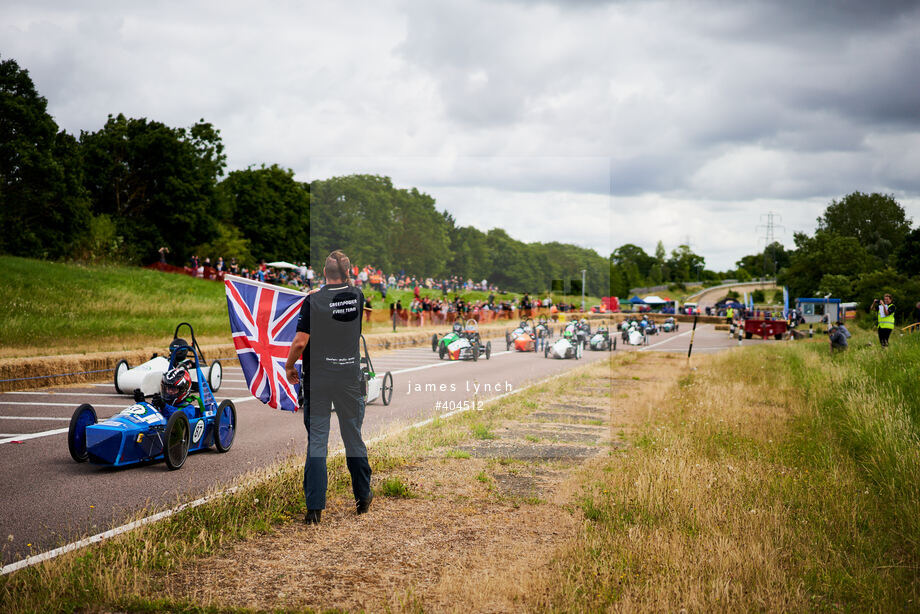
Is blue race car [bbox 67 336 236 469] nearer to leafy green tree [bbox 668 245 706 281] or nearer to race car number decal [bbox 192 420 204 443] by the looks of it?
race car number decal [bbox 192 420 204 443]

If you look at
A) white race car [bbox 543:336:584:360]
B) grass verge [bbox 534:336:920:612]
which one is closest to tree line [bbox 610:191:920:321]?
white race car [bbox 543:336:584:360]

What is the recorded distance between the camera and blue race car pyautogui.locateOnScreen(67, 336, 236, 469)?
26.0 feet

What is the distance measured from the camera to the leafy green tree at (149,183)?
5769cm

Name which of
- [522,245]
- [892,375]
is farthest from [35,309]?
[892,375]

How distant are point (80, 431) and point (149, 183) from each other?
5783 centimetres

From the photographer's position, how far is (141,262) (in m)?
56.3

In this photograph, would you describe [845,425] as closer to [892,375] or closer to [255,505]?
[892,375]

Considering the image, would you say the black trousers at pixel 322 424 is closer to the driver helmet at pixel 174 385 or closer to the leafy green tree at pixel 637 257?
→ the driver helmet at pixel 174 385

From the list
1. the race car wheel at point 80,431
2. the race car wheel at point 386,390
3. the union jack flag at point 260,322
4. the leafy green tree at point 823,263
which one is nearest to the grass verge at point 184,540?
the union jack flag at point 260,322

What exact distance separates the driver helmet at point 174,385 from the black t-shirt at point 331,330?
3.05 metres

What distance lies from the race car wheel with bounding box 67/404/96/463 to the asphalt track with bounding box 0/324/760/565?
16 centimetres

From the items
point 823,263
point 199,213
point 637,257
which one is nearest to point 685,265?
point 637,257

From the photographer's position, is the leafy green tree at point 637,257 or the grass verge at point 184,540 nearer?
the grass verge at point 184,540

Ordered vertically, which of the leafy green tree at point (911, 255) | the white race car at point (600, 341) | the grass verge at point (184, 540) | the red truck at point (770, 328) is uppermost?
the leafy green tree at point (911, 255)
